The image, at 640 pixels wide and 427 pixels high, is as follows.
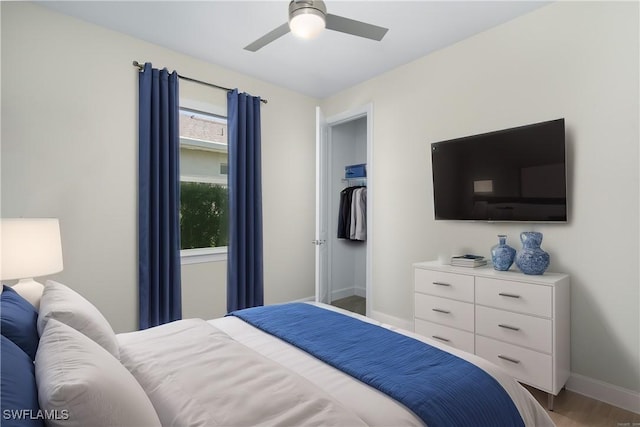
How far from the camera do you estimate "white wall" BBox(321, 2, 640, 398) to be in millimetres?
2045

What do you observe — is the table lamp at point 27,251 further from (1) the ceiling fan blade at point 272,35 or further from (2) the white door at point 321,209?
(2) the white door at point 321,209

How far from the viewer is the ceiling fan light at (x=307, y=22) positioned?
1.68 metres

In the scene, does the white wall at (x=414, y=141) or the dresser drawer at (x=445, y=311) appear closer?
the white wall at (x=414, y=141)

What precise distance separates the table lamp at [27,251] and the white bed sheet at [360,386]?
1150 millimetres

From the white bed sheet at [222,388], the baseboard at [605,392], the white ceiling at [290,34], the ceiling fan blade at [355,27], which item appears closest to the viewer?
the white bed sheet at [222,388]

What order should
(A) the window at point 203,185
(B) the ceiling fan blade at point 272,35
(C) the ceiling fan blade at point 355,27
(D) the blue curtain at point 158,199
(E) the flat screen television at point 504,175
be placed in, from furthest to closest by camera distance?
(A) the window at point 203,185, (D) the blue curtain at point 158,199, (E) the flat screen television at point 504,175, (B) the ceiling fan blade at point 272,35, (C) the ceiling fan blade at point 355,27

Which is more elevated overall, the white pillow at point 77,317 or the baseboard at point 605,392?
the white pillow at point 77,317

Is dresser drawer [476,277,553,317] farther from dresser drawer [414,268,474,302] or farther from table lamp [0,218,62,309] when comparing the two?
table lamp [0,218,62,309]

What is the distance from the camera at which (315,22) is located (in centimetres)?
172

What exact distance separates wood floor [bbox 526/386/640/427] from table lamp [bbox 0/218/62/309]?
2975 millimetres

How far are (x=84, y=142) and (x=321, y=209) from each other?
2.03 metres

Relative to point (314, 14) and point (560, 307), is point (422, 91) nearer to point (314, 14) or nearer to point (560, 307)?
point (314, 14)

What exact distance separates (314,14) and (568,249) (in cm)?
217

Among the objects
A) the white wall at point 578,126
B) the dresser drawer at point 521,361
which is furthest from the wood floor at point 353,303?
the dresser drawer at point 521,361
